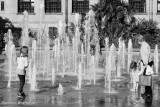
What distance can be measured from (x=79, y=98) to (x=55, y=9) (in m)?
35.0

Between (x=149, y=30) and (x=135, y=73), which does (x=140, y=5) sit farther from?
(x=135, y=73)

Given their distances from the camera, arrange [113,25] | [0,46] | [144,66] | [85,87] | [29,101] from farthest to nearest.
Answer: [0,46] → [113,25] → [85,87] → [144,66] → [29,101]

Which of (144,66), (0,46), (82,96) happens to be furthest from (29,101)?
(0,46)

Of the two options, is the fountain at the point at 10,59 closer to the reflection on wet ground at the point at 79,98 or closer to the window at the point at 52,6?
the reflection on wet ground at the point at 79,98

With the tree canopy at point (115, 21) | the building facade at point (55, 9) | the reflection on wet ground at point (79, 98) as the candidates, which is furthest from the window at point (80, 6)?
the reflection on wet ground at point (79, 98)

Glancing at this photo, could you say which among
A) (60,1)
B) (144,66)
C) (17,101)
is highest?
(60,1)

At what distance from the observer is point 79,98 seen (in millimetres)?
13703

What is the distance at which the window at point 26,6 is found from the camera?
48.3 meters

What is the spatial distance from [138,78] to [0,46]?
27832mm

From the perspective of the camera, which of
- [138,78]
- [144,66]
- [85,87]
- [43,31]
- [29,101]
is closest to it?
[29,101]

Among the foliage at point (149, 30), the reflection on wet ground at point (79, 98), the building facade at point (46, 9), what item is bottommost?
the reflection on wet ground at point (79, 98)

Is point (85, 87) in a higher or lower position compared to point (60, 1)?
lower

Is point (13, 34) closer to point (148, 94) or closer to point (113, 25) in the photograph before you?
point (113, 25)

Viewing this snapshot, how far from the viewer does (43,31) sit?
4575cm
